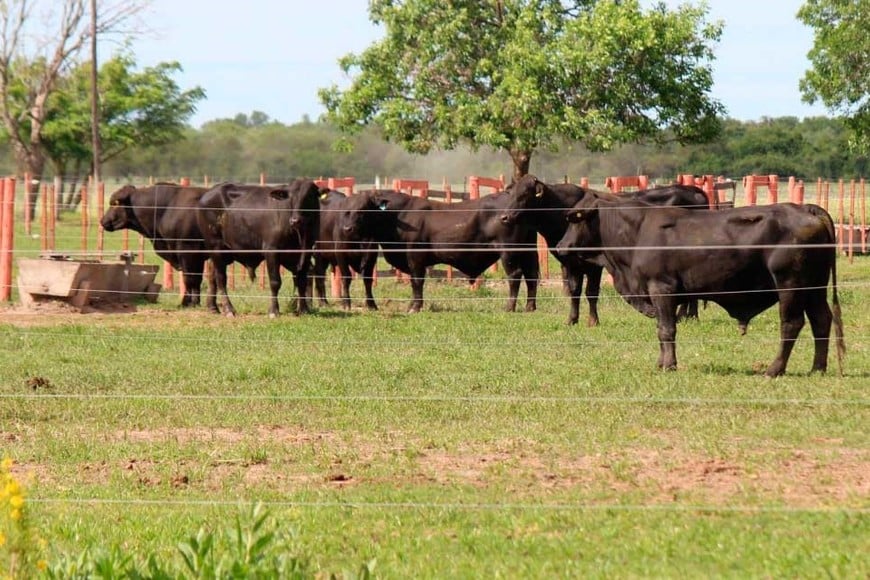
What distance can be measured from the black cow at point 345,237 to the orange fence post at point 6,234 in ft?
15.8

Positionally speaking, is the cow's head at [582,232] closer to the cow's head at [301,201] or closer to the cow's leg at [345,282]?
the cow's head at [301,201]

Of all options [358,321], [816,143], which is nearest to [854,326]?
[358,321]

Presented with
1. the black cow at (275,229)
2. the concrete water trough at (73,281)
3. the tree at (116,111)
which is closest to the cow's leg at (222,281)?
the black cow at (275,229)

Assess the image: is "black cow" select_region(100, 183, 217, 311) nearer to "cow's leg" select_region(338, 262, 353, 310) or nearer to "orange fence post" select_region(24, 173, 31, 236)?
"cow's leg" select_region(338, 262, 353, 310)

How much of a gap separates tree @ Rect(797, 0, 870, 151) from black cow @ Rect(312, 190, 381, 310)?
19.5m

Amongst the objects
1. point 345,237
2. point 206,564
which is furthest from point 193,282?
point 206,564

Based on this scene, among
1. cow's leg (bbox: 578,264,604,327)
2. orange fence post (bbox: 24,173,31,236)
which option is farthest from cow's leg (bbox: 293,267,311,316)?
orange fence post (bbox: 24,173,31,236)

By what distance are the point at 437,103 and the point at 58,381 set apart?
868 inches

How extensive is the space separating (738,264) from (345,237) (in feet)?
32.4

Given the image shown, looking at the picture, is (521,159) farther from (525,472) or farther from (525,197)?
(525,472)

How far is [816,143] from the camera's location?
219ft

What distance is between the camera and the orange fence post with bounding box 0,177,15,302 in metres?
23.3

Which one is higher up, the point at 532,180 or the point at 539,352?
the point at 532,180

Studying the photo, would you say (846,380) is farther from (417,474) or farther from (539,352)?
(417,474)
